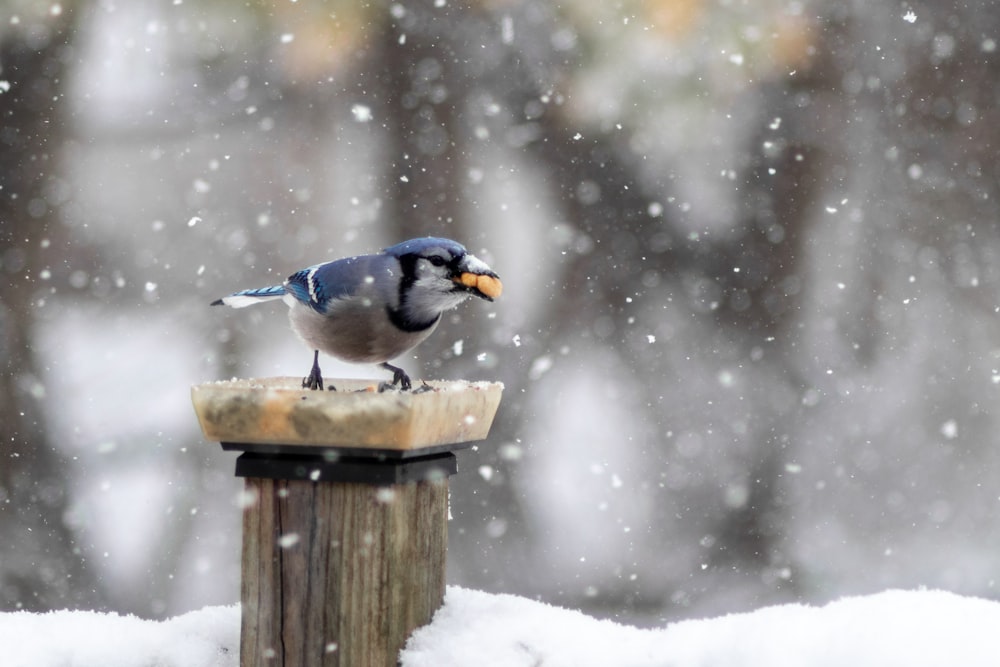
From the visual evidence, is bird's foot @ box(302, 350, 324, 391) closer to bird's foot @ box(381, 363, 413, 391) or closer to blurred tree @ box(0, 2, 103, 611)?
bird's foot @ box(381, 363, 413, 391)

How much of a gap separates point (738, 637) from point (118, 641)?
865 millimetres

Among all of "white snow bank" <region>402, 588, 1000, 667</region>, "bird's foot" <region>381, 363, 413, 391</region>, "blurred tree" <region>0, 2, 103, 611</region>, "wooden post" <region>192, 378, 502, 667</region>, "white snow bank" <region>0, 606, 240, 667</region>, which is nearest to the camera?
"white snow bank" <region>402, 588, 1000, 667</region>

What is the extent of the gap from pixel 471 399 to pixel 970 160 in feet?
13.3

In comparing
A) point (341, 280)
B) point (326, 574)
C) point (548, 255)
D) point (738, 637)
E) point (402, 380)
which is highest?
point (548, 255)

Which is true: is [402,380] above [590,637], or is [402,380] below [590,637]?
above

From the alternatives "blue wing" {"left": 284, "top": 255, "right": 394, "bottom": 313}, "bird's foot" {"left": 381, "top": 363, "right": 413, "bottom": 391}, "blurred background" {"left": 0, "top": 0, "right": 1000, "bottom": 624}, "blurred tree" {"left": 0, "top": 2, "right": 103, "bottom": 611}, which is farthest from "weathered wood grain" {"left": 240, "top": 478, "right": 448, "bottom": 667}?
"blurred tree" {"left": 0, "top": 2, "right": 103, "bottom": 611}

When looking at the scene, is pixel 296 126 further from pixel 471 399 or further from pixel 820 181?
pixel 471 399

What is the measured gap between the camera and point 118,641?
153cm

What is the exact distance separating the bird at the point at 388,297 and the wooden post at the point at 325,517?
23cm

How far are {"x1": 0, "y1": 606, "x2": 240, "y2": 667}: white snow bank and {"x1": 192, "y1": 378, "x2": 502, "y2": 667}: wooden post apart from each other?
0.43 feet

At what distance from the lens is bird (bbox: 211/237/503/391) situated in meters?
1.60

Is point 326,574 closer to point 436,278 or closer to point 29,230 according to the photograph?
point 436,278

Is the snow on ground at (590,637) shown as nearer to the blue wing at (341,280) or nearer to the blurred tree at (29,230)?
the blue wing at (341,280)

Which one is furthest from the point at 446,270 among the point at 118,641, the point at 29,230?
the point at 29,230
